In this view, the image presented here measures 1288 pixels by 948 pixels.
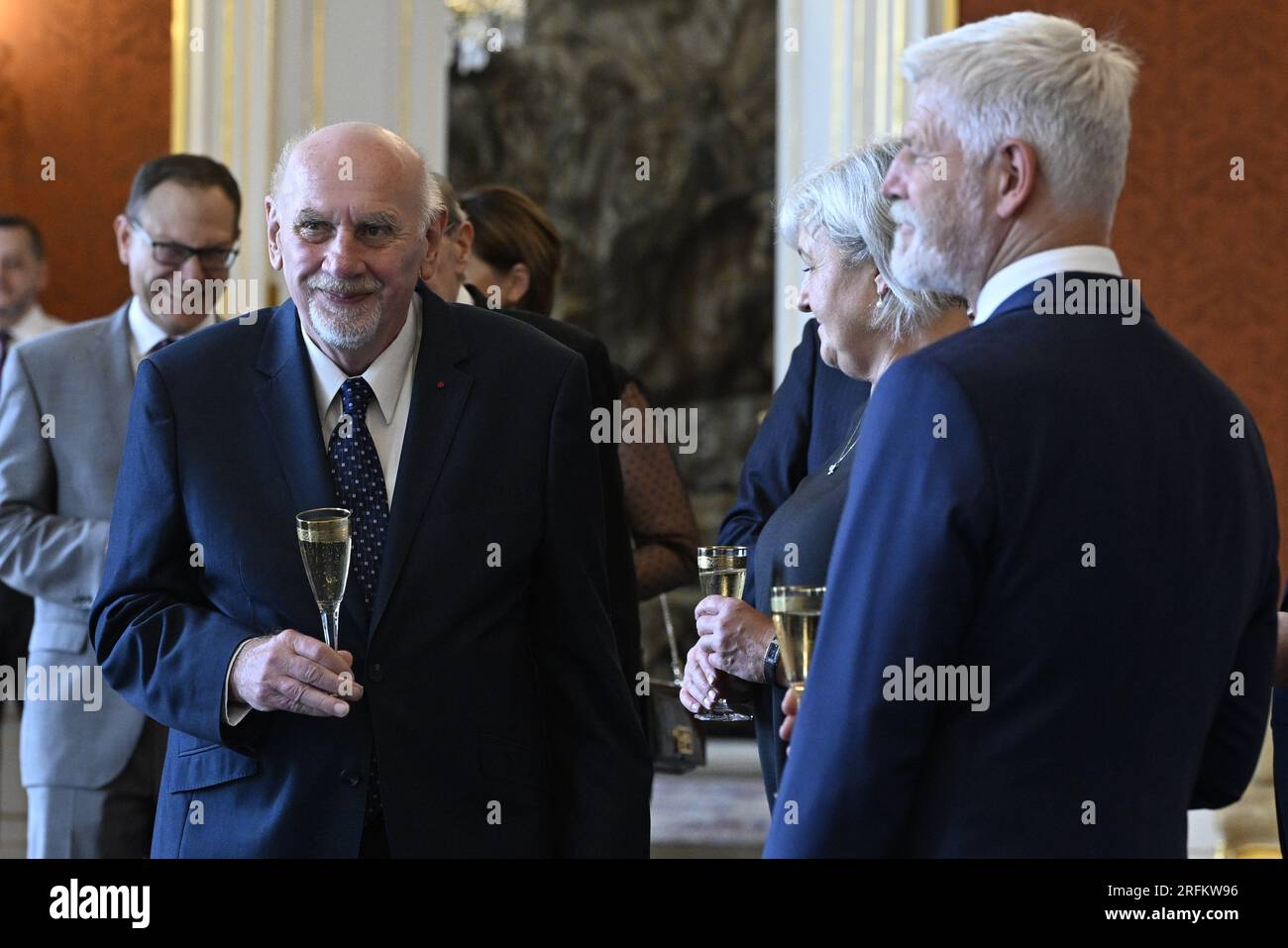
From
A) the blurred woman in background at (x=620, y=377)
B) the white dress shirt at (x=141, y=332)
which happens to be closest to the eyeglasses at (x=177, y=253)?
the white dress shirt at (x=141, y=332)

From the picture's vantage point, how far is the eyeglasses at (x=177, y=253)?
363 centimetres

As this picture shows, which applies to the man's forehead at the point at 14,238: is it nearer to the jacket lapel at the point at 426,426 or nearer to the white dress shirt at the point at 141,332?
the white dress shirt at the point at 141,332

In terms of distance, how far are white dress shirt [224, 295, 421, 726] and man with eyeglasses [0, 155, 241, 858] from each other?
1196 mm

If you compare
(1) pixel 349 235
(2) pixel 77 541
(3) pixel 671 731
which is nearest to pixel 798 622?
(1) pixel 349 235

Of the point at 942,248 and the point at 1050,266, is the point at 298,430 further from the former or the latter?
the point at 1050,266

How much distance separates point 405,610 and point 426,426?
0.27m

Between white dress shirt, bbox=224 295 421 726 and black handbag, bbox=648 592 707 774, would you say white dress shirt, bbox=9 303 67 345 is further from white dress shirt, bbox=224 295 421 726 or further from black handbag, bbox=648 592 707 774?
white dress shirt, bbox=224 295 421 726

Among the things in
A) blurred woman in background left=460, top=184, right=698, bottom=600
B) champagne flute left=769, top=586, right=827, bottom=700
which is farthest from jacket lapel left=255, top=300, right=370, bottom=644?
blurred woman in background left=460, top=184, right=698, bottom=600

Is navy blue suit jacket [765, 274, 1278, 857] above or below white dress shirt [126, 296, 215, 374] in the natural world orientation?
below

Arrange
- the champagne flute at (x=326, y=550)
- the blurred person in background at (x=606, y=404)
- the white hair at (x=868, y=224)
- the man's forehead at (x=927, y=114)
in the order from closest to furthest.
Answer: the man's forehead at (x=927, y=114), the champagne flute at (x=326, y=550), the white hair at (x=868, y=224), the blurred person in background at (x=606, y=404)

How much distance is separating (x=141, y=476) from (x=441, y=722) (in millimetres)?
548

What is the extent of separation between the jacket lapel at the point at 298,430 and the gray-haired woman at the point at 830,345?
1.61 ft

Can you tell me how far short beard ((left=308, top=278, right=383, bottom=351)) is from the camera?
7.53ft

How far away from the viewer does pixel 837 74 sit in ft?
19.9
